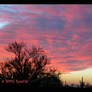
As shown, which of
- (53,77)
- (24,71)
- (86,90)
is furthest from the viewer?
(24,71)

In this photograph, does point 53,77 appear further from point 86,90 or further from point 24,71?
point 86,90

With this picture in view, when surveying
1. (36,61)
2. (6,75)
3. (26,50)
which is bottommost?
(6,75)

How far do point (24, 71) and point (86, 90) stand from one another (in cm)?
3067

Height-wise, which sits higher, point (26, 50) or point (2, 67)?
point (26, 50)

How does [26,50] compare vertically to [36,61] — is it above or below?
above

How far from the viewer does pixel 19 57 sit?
109 feet

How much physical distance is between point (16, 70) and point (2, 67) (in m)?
3.01

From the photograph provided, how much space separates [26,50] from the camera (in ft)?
113

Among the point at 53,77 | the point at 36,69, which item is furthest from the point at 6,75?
the point at 53,77
